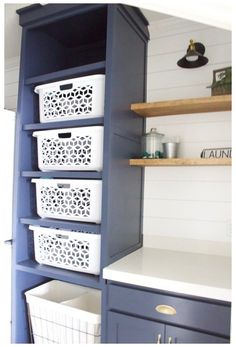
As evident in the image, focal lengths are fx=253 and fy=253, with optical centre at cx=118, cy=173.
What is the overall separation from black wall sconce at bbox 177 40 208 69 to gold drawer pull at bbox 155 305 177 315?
1.35 meters

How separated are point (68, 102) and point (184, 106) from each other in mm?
662

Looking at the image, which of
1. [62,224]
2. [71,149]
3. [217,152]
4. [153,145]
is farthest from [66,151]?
[217,152]

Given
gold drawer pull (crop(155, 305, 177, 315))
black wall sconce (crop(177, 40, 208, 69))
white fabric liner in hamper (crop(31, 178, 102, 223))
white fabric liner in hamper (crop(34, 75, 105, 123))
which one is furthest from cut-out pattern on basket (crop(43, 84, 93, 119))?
gold drawer pull (crop(155, 305, 177, 315))

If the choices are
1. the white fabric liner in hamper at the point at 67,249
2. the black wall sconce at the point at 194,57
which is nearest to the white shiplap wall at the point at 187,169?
the black wall sconce at the point at 194,57

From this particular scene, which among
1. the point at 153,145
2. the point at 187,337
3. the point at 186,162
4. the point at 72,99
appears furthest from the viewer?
the point at 153,145

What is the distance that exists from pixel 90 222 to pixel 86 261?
21 centimetres

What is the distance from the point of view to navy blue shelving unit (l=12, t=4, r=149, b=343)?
1.33 meters

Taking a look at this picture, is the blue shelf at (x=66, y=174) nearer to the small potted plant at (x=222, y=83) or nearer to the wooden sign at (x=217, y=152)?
the wooden sign at (x=217, y=152)

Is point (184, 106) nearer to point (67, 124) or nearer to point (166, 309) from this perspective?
point (67, 124)

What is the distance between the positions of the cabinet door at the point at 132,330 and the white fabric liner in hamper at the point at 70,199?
1.60 feet

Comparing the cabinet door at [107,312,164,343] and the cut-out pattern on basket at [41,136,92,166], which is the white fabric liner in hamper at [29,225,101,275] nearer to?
the cabinet door at [107,312,164,343]

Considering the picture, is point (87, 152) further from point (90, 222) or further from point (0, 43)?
point (0, 43)

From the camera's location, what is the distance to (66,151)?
1.46m

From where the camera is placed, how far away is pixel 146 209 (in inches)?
67.6
